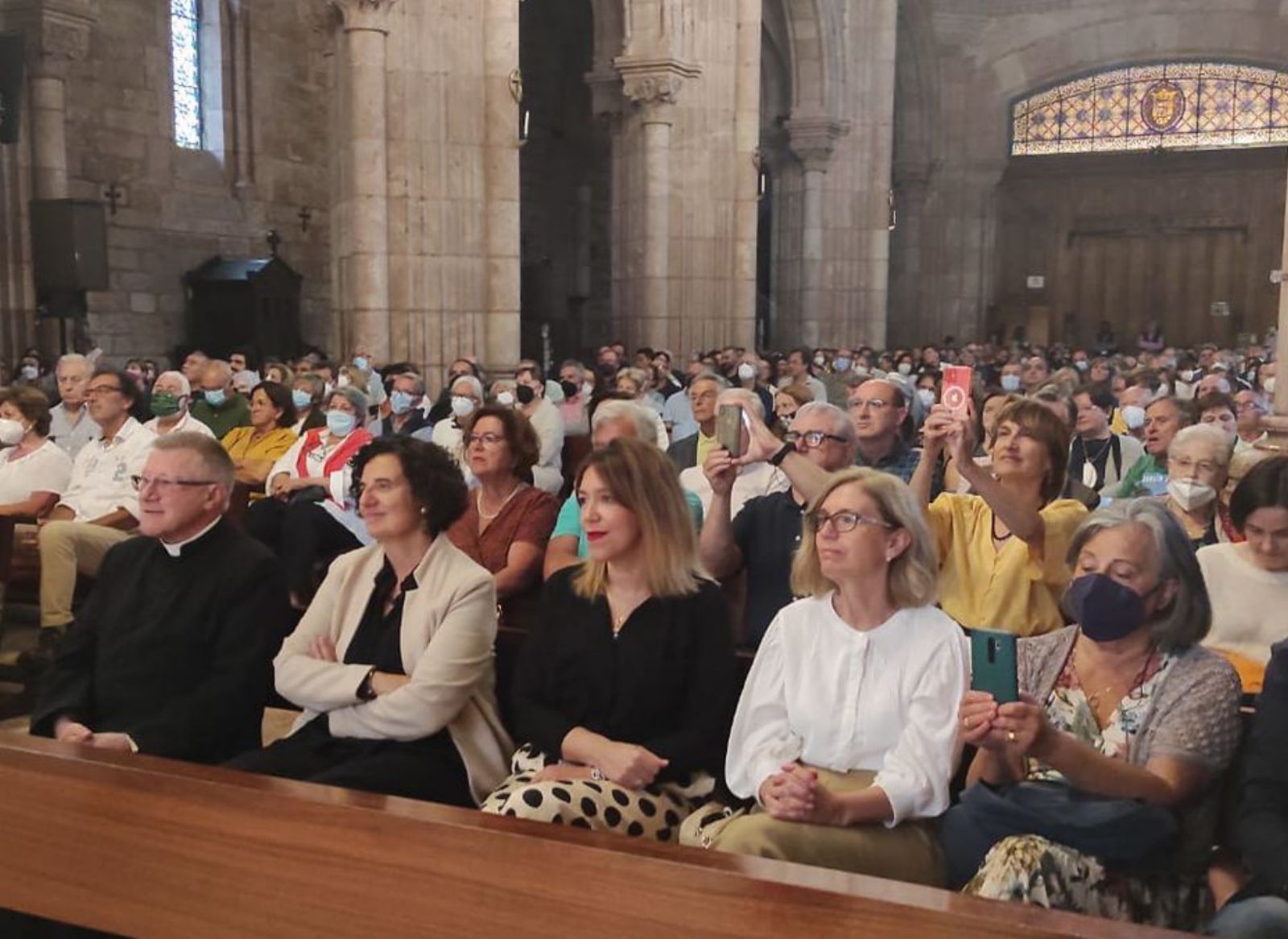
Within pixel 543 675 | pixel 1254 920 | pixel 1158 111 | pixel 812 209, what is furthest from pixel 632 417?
pixel 1158 111

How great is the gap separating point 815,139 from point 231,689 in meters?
18.7

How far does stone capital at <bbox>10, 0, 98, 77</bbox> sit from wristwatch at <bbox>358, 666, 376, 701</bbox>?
1155 centimetres

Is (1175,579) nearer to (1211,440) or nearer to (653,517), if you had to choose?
(653,517)

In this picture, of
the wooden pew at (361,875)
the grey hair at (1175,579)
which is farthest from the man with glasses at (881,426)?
the wooden pew at (361,875)

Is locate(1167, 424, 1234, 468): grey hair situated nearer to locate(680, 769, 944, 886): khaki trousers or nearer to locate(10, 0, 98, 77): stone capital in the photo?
locate(680, 769, 944, 886): khaki trousers

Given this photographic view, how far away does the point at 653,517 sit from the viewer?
3656mm

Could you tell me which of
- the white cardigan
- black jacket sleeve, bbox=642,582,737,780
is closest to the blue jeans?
black jacket sleeve, bbox=642,582,737,780

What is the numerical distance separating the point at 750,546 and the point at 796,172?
17698 millimetres

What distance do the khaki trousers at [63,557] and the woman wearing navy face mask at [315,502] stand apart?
2.78 ft

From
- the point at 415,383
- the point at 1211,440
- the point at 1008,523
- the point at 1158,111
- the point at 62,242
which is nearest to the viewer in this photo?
the point at 1008,523

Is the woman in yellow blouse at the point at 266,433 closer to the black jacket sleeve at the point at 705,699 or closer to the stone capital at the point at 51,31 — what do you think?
the black jacket sleeve at the point at 705,699

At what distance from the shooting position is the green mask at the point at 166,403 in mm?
7375

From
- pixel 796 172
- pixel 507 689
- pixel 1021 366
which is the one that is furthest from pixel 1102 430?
pixel 796 172

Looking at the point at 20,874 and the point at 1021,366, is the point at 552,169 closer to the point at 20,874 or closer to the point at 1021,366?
the point at 1021,366
